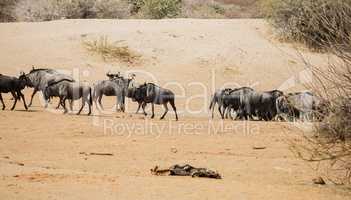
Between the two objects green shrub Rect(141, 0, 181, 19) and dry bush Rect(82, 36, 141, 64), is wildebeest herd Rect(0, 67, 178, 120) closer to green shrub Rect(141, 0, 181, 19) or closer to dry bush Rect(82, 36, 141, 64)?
dry bush Rect(82, 36, 141, 64)

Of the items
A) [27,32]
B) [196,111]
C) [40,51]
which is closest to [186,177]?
[196,111]

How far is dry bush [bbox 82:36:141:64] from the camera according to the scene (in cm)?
3419

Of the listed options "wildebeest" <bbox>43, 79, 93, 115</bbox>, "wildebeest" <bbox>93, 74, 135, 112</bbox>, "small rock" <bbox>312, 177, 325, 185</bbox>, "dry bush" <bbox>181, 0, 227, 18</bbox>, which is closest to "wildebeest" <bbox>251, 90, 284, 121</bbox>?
"wildebeest" <bbox>93, 74, 135, 112</bbox>

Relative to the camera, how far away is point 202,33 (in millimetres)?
38156

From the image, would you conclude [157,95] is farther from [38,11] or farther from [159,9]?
[159,9]

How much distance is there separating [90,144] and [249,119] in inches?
318

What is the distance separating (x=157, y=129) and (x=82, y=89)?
3662 mm

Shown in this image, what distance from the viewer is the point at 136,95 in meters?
23.7

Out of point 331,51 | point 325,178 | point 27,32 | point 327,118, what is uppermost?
point 27,32

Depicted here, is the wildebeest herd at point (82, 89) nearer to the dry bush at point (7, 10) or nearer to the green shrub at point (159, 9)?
the green shrub at point (159, 9)

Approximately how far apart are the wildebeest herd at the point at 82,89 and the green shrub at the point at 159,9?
69.9 ft

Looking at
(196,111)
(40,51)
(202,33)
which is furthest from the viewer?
(202,33)

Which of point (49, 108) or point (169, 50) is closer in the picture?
point (49, 108)

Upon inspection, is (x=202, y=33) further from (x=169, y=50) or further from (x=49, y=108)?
(x=49, y=108)
